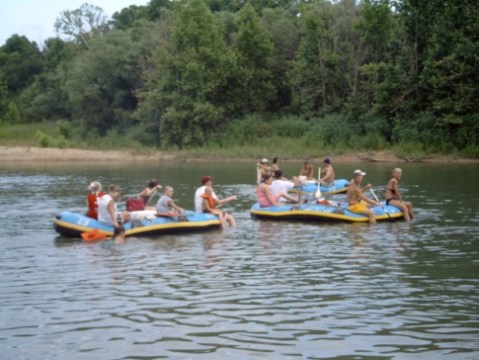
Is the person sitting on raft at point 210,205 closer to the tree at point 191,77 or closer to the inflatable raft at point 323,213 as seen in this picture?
the inflatable raft at point 323,213

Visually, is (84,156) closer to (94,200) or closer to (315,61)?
(315,61)

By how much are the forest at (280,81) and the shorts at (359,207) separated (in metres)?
23.1

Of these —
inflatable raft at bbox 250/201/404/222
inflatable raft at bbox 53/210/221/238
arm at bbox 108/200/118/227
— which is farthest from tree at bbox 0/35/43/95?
arm at bbox 108/200/118/227

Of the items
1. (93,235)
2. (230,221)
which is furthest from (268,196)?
(93,235)

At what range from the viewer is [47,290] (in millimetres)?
12016

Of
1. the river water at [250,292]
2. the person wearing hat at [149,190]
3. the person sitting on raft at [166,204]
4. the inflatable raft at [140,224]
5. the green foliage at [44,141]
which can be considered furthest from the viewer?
the green foliage at [44,141]

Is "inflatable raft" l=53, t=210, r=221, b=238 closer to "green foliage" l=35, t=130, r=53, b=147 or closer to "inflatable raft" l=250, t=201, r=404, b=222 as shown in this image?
"inflatable raft" l=250, t=201, r=404, b=222

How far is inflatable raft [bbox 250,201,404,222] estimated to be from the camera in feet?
61.6

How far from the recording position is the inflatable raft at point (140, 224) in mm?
16844

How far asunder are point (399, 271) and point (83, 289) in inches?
200

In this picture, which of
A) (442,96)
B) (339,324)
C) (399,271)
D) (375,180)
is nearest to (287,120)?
(442,96)

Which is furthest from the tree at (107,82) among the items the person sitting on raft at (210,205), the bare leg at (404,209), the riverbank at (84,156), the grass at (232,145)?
the bare leg at (404,209)

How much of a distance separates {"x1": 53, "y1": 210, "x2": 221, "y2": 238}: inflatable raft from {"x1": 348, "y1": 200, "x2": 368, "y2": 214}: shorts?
11.7 ft

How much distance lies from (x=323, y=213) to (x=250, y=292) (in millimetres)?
7625
